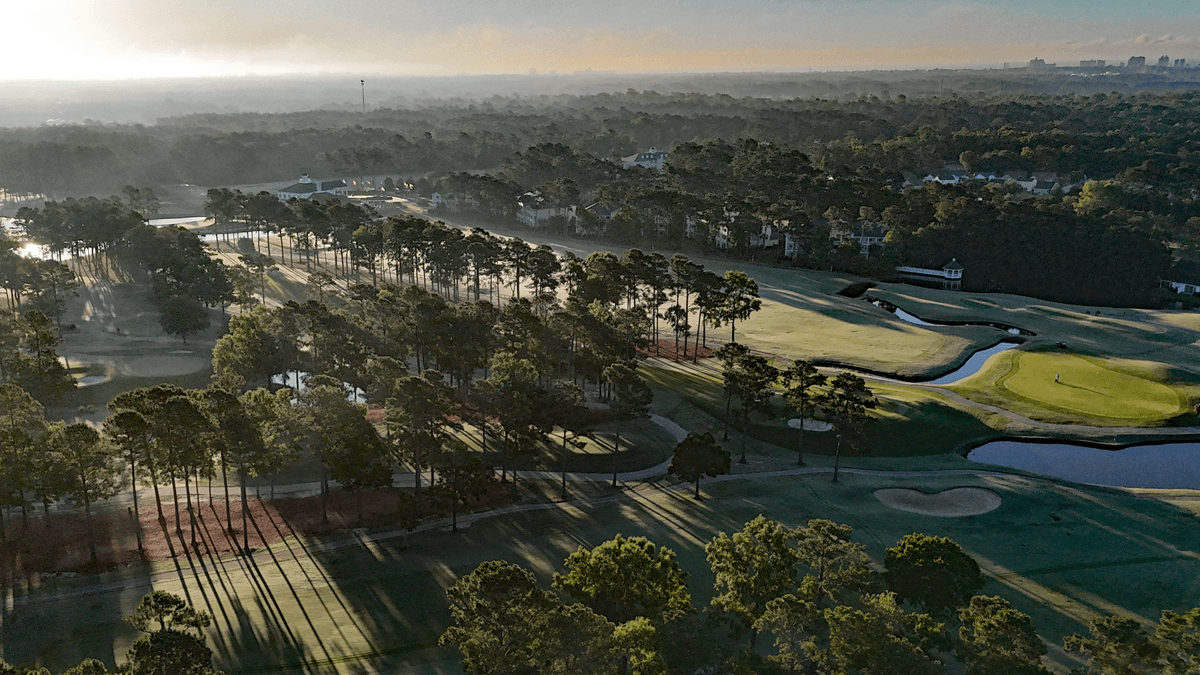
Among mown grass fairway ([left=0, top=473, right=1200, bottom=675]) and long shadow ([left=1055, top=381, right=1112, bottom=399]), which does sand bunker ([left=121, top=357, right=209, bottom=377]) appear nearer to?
mown grass fairway ([left=0, top=473, right=1200, bottom=675])

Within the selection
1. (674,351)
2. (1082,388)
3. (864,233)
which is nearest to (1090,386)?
(1082,388)

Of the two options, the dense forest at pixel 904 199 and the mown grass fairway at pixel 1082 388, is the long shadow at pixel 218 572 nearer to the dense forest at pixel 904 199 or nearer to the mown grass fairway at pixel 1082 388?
the mown grass fairway at pixel 1082 388

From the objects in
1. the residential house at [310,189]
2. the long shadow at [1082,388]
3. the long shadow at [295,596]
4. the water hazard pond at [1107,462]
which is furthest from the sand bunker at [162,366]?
the residential house at [310,189]

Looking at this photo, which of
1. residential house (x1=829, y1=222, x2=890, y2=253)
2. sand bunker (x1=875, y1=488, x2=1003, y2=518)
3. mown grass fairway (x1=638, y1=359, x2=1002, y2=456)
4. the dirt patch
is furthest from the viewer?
residential house (x1=829, y1=222, x2=890, y2=253)

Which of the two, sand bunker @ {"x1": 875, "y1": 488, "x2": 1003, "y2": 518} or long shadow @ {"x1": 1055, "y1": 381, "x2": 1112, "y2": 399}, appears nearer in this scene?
sand bunker @ {"x1": 875, "y1": 488, "x2": 1003, "y2": 518}

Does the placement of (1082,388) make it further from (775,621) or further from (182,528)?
(182,528)

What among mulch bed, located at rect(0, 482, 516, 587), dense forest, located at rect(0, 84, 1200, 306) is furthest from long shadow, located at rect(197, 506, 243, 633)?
dense forest, located at rect(0, 84, 1200, 306)

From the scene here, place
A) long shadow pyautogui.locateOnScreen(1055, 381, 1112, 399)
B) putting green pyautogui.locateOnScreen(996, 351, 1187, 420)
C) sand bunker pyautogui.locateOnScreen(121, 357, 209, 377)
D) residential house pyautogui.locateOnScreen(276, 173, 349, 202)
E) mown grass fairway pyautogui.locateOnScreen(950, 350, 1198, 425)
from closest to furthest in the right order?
mown grass fairway pyautogui.locateOnScreen(950, 350, 1198, 425)
putting green pyautogui.locateOnScreen(996, 351, 1187, 420)
long shadow pyautogui.locateOnScreen(1055, 381, 1112, 399)
sand bunker pyautogui.locateOnScreen(121, 357, 209, 377)
residential house pyautogui.locateOnScreen(276, 173, 349, 202)
